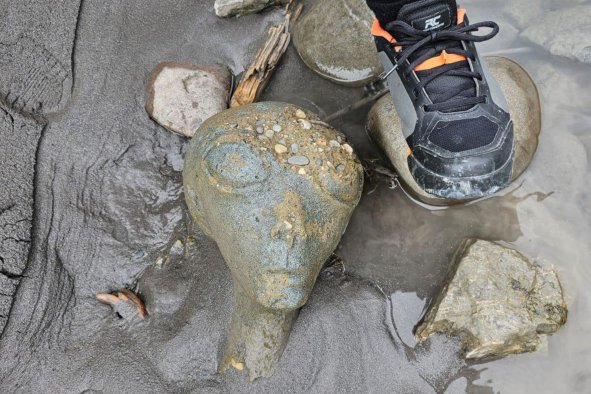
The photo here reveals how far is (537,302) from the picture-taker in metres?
2.29

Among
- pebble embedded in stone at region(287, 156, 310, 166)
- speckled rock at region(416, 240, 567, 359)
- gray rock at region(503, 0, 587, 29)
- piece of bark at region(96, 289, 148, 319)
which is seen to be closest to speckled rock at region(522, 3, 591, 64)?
gray rock at region(503, 0, 587, 29)

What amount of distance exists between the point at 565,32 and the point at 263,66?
1.54 m

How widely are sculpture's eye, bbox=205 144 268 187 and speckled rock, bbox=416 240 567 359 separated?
1.04 m

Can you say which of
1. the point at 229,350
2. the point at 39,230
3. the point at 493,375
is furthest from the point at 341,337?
the point at 39,230

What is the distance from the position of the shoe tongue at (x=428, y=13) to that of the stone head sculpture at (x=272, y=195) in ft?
1.87

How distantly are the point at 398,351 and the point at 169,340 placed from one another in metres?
1.06

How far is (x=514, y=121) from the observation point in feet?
7.90

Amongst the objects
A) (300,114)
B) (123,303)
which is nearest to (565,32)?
(300,114)

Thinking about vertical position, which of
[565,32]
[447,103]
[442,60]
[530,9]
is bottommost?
[565,32]

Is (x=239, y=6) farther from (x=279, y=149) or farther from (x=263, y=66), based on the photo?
(x=279, y=149)

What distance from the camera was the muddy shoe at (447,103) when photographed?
209 centimetres

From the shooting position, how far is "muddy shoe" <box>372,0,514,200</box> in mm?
2090

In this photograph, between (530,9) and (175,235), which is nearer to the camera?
(175,235)

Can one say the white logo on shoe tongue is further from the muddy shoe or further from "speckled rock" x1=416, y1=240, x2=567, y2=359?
"speckled rock" x1=416, y1=240, x2=567, y2=359
